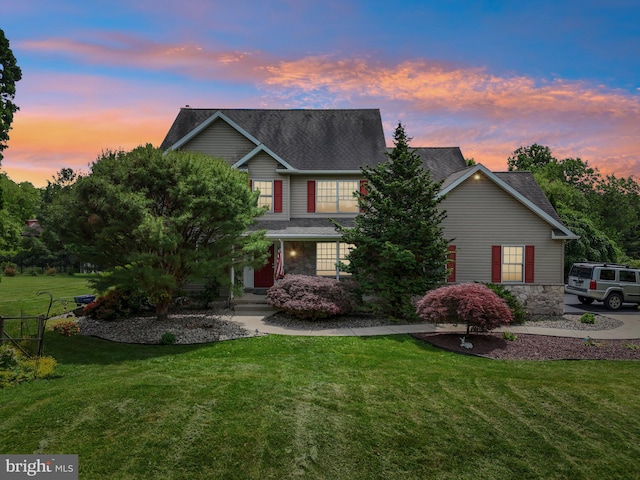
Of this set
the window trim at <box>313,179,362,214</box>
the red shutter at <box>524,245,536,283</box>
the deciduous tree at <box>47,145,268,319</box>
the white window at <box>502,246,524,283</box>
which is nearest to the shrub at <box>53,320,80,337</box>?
the deciduous tree at <box>47,145,268,319</box>

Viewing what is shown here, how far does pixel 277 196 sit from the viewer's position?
67.1ft

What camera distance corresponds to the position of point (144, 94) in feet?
55.8

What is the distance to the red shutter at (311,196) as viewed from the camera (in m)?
21.0

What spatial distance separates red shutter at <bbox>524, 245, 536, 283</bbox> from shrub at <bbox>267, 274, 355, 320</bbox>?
758 centimetres

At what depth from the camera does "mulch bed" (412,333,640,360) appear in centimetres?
1164

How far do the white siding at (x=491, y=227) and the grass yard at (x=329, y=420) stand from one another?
25.3ft

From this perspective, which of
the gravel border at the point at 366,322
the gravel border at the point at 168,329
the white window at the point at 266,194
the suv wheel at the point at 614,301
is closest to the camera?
the gravel border at the point at 168,329

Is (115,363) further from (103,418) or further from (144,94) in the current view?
(144,94)

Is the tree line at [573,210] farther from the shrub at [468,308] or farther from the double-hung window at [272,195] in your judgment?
the shrub at [468,308]

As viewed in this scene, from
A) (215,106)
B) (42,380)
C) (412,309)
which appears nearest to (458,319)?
(412,309)

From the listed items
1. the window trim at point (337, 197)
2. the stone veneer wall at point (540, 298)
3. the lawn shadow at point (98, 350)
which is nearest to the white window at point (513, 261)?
the stone veneer wall at point (540, 298)

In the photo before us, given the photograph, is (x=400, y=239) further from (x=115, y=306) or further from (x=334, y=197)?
(x=115, y=306)

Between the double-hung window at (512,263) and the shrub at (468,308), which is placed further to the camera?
the double-hung window at (512,263)

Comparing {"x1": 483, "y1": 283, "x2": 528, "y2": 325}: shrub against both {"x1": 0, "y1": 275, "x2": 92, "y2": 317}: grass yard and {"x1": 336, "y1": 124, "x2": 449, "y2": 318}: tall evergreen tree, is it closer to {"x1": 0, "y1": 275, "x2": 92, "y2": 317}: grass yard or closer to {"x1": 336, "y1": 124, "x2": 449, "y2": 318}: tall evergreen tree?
{"x1": 336, "y1": 124, "x2": 449, "y2": 318}: tall evergreen tree
